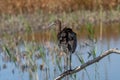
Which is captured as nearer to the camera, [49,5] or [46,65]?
[46,65]

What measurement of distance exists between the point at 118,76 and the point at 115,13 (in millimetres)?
5339

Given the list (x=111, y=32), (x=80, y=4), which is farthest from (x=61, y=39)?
(x=80, y=4)

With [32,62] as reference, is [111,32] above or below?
below

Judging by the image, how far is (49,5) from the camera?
1322cm

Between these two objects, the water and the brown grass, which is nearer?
the water

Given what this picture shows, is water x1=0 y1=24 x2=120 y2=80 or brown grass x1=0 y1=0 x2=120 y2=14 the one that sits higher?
water x1=0 y1=24 x2=120 y2=80

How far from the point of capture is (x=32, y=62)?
6.80m

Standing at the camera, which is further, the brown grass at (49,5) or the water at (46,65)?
the brown grass at (49,5)

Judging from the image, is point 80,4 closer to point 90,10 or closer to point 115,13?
point 90,10

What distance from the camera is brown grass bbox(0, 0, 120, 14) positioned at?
43.6 feet

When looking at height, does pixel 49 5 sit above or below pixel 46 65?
below

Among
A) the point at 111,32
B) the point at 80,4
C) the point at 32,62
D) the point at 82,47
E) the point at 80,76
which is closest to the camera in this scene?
the point at 32,62

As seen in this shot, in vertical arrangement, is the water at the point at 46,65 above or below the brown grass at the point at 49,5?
above

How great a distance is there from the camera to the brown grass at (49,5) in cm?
1328
